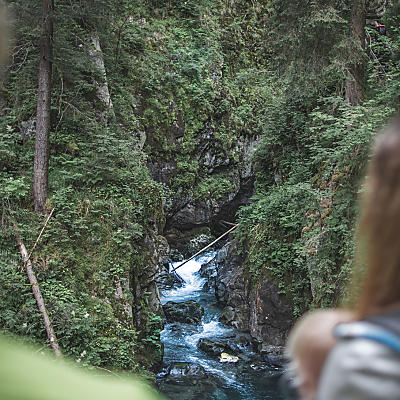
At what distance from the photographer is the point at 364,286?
30.1 inches

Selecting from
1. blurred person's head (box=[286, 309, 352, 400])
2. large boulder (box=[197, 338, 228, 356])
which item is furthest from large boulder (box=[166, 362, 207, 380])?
blurred person's head (box=[286, 309, 352, 400])

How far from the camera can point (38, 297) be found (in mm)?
6230

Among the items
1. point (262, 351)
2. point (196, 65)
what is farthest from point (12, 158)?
point (196, 65)

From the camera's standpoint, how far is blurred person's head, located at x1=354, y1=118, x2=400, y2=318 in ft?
2.36

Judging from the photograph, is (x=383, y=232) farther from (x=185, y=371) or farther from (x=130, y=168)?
(x=185, y=371)

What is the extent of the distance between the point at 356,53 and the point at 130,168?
624 cm

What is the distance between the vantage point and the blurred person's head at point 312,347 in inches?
30.8

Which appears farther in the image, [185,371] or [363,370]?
[185,371]

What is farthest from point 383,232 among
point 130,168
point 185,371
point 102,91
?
point 102,91

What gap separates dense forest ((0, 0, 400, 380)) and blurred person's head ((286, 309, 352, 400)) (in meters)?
5.93

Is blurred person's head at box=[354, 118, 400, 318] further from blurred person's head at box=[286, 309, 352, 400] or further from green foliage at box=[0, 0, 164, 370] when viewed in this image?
green foliage at box=[0, 0, 164, 370]

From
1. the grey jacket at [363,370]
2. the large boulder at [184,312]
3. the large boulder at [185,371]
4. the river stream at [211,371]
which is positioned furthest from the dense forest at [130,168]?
the grey jacket at [363,370]

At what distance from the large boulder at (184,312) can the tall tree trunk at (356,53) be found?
27.1 ft

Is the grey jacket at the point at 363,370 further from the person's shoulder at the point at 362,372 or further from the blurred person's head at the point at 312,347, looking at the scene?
the blurred person's head at the point at 312,347
